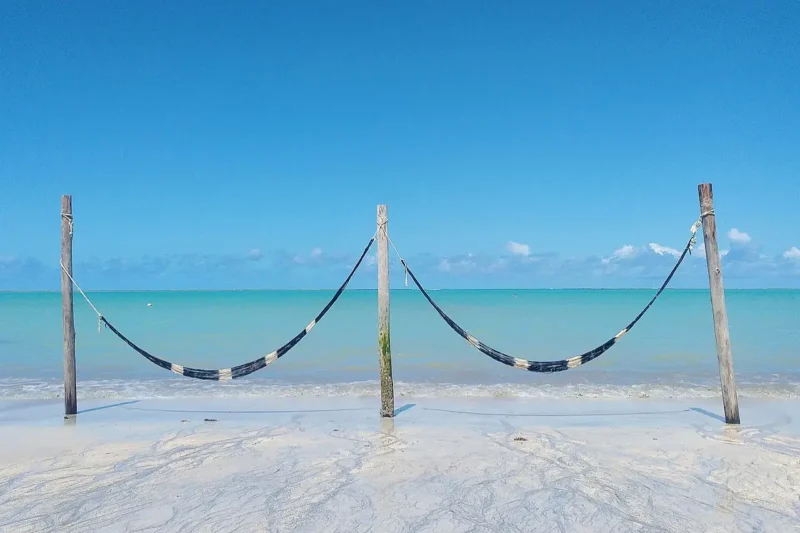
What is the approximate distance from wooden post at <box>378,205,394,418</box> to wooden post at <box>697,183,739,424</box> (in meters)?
3.38

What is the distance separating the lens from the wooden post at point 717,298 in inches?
219

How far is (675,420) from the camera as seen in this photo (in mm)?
6109

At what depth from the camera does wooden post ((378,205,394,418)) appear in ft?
19.6

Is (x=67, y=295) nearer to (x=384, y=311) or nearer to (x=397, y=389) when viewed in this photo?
(x=384, y=311)

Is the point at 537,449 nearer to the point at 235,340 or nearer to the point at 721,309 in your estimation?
the point at 721,309

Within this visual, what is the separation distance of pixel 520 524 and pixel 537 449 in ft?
5.44

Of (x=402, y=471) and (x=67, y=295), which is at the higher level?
(x=67, y=295)

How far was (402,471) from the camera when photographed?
4.24m

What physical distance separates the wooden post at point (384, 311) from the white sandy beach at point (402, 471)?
0.35 m

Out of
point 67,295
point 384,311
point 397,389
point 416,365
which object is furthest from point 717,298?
point 67,295

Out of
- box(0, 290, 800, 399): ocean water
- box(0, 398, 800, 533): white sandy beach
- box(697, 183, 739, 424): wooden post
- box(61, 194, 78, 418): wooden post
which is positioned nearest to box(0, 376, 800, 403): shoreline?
box(0, 290, 800, 399): ocean water

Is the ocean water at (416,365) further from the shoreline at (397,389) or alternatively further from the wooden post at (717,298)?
the wooden post at (717,298)

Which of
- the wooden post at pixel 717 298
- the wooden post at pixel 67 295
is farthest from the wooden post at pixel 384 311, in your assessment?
the wooden post at pixel 67 295

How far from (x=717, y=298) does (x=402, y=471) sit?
12.4 feet
